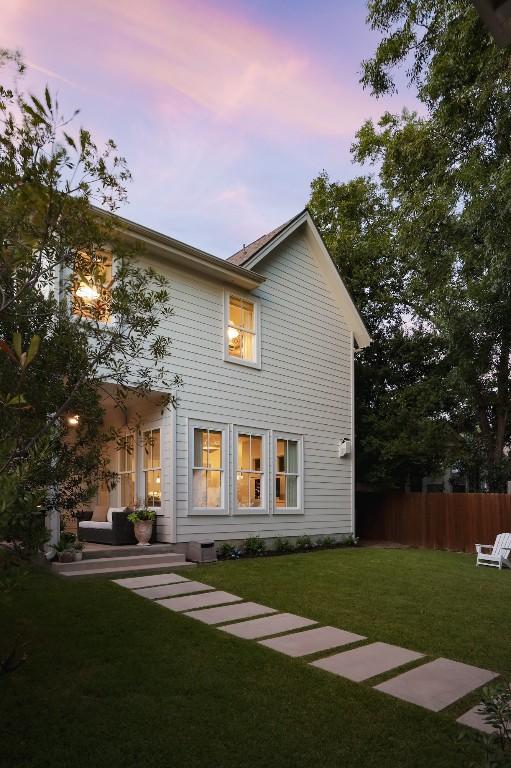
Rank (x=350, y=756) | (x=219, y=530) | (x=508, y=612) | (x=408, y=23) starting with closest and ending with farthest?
(x=350, y=756), (x=508, y=612), (x=408, y=23), (x=219, y=530)

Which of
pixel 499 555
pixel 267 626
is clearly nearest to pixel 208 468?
pixel 267 626

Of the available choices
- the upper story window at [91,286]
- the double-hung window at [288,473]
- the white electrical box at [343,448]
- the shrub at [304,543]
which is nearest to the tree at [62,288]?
the upper story window at [91,286]

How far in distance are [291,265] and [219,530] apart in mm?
6196

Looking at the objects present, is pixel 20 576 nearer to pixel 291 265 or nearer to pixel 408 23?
pixel 408 23

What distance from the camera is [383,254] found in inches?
669

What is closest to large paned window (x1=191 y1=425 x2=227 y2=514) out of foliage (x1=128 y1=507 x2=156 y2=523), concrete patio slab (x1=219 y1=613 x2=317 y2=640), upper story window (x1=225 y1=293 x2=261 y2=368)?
foliage (x1=128 y1=507 x2=156 y2=523)

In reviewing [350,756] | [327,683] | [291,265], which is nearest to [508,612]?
[327,683]

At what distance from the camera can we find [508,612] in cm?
626

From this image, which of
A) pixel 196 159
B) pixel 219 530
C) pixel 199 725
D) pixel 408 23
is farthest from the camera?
pixel 196 159

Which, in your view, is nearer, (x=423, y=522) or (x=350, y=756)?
(x=350, y=756)

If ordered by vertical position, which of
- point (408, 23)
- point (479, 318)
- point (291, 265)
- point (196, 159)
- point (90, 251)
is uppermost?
point (196, 159)

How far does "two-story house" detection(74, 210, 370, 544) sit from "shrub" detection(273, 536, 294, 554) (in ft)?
0.62

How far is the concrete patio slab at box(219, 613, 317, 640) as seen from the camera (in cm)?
503

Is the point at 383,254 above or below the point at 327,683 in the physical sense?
above
